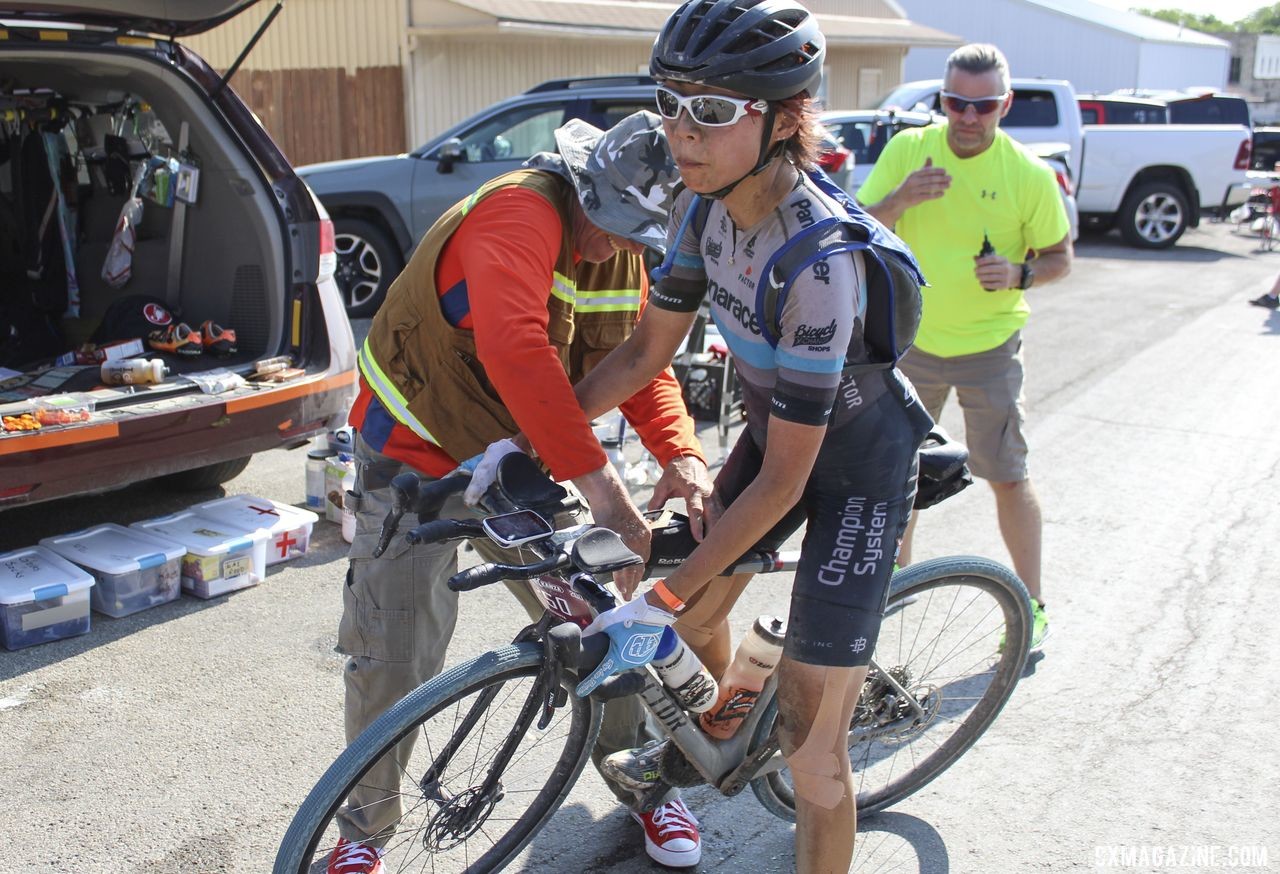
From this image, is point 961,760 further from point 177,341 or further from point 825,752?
point 177,341

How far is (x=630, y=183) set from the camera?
9.27ft

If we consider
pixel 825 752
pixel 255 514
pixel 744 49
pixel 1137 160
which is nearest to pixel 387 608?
pixel 825 752

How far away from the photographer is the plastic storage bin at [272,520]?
498 cm

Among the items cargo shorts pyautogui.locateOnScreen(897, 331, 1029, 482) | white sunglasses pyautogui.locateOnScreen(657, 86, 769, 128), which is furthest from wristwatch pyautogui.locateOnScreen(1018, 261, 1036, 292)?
white sunglasses pyautogui.locateOnScreen(657, 86, 769, 128)

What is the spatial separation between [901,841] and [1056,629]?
1563 millimetres

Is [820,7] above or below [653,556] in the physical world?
above

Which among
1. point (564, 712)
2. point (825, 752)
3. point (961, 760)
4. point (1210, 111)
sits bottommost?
point (961, 760)

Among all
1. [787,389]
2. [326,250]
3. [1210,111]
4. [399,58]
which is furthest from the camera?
[1210,111]

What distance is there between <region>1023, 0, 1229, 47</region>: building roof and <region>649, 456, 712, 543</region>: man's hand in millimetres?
35102

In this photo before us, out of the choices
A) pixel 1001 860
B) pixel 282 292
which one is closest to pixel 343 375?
pixel 282 292

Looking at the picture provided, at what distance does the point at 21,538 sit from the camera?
204 inches

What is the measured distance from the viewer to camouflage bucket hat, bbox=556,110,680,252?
2.82 m

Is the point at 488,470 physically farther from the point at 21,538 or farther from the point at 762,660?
the point at 21,538

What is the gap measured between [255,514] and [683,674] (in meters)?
2.81
